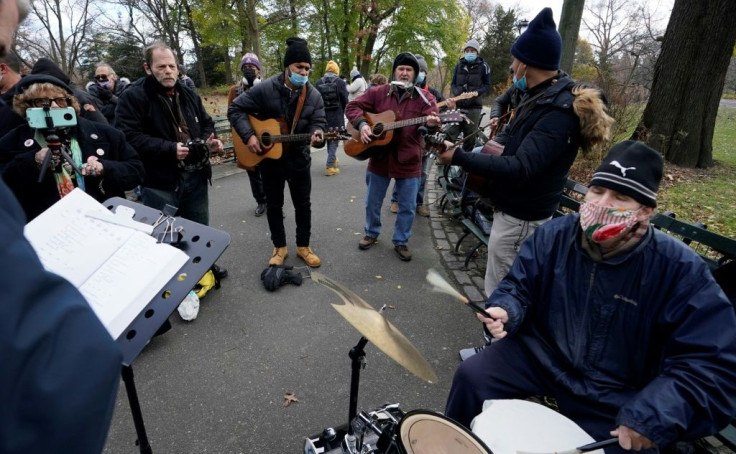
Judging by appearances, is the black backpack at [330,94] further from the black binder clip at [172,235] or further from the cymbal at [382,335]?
the cymbal at [382,335]

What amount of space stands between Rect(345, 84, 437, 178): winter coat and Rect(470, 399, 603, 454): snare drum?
330 centimetres

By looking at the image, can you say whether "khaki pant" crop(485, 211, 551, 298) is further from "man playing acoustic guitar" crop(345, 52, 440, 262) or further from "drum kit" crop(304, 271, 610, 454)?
"man playing acoustic guitar" crop(345, 52, 440, 262)

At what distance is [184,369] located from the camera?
10.2 feet

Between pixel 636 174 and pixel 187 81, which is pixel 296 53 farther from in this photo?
pixel 636 174

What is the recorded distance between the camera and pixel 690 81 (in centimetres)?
749

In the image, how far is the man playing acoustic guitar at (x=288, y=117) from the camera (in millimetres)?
4070

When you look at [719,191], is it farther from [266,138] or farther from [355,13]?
[355,13]

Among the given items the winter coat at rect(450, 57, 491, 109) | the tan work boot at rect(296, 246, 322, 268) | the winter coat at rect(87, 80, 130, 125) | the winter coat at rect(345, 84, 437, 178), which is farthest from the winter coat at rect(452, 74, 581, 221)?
the winter coat at rect(450, 57, 491, 109)

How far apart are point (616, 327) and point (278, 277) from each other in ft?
10.3

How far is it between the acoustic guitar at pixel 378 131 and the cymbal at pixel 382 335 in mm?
3075

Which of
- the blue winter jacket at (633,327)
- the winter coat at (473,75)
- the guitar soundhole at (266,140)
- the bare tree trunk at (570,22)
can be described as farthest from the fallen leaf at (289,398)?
the winter coat at (473,75)

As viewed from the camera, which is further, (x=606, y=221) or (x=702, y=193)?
(x=702, y=193)

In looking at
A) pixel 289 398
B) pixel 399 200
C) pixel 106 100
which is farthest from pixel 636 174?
pixel 106 100

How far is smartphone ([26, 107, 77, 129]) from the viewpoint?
107 inches
